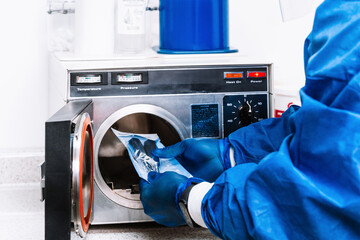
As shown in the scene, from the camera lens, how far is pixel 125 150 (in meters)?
1.77

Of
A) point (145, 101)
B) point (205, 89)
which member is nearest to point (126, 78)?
point (145, 101)

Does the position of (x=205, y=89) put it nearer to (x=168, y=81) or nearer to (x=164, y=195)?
(x=168, y=81)

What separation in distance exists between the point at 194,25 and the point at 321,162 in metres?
0.99

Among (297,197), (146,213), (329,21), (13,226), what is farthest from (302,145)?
(13,226)

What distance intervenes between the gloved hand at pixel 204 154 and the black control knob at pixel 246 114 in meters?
0.13

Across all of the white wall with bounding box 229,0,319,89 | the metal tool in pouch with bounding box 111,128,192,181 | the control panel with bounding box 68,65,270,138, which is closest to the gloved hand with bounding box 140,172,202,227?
the metal tool in pouch with bounding box 111,128,192,181

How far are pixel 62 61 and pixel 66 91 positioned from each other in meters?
0.14

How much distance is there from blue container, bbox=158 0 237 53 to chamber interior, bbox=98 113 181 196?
30 cm

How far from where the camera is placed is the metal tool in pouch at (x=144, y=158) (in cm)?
161

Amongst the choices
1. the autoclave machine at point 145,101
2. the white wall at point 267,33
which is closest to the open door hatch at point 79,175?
the autoclave machine at point 145,101

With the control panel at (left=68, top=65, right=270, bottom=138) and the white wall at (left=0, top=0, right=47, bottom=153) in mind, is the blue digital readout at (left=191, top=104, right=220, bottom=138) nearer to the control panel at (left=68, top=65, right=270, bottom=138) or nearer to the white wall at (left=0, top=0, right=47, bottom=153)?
the control panel at (left=68, top=65, right=270, bottom=138)

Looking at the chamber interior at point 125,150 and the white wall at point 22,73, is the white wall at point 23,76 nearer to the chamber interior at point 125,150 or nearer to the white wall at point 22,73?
the white wall at point 22,73

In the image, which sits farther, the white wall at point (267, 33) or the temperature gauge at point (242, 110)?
the white wall at point (267, 33)

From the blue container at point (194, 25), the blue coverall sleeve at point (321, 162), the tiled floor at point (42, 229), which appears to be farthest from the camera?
the blue container at point (194, 25)
